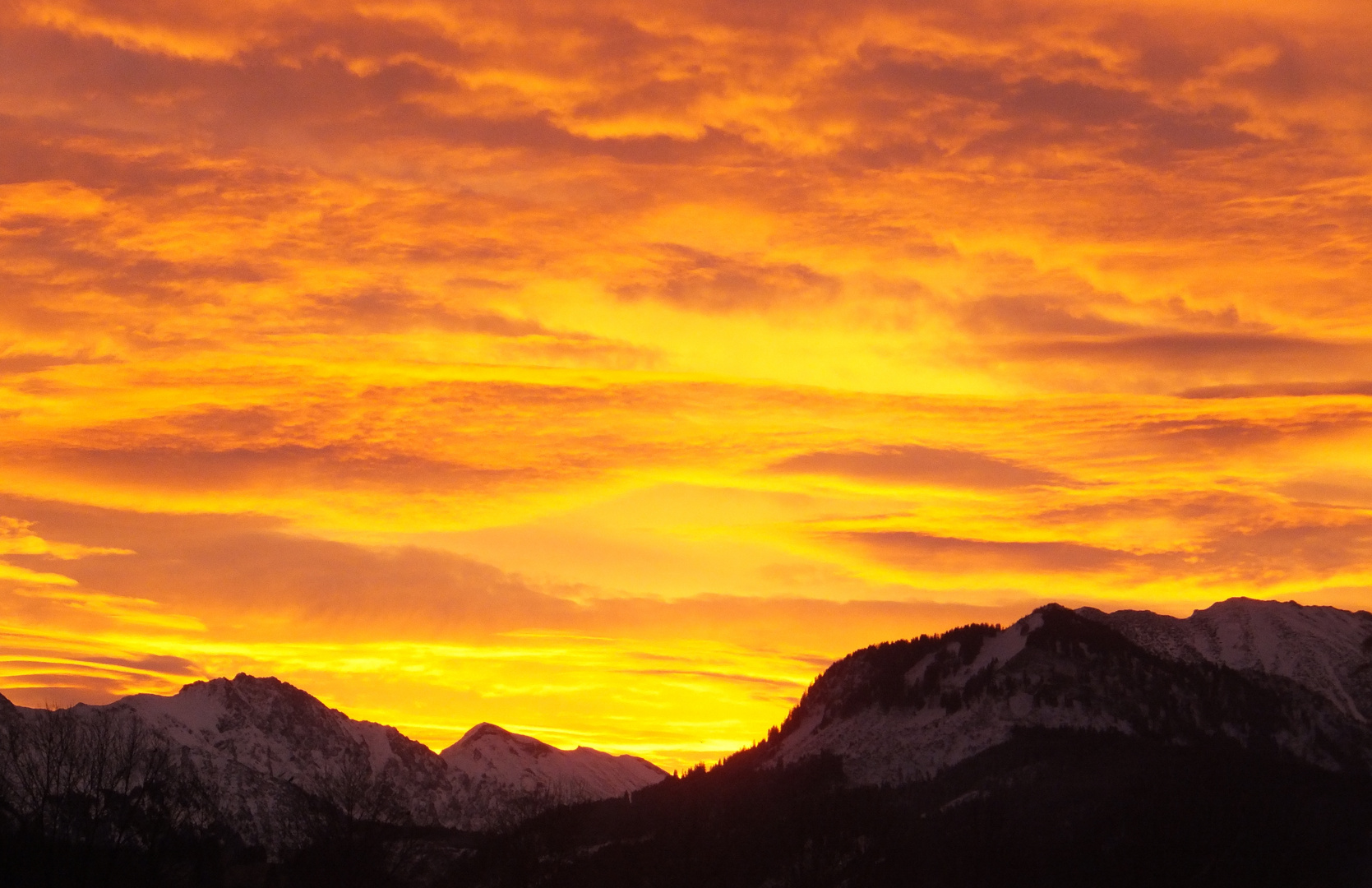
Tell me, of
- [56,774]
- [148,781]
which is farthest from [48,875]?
[148,781]

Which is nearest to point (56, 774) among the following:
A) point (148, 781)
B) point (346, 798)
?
point (148, 781)

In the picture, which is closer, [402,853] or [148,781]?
[148,781]

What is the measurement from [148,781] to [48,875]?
107 ft

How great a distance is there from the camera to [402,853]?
19400 centimetres

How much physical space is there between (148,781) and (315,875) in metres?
30.6

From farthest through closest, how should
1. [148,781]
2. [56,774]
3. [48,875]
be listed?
[148,781] < [56,774] < [48,875]

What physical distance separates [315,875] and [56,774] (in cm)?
4472

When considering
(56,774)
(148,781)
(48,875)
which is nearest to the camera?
(48,875)

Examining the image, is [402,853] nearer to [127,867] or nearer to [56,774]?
[127,867]

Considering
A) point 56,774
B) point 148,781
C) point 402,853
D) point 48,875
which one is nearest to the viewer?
point 48,875

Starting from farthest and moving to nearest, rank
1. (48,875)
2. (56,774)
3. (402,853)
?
(402,853)
(56,774)
(48,875)

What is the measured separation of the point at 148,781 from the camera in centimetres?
17800

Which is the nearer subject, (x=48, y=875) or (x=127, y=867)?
(x=48, y=875)

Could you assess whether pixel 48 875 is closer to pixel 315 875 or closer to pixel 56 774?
pixel 56 774
